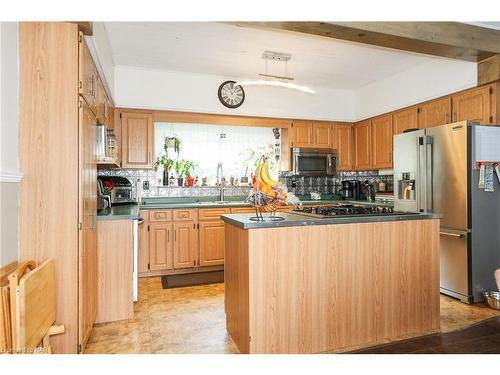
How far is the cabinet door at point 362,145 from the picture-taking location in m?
5.10

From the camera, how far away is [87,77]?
2.29m

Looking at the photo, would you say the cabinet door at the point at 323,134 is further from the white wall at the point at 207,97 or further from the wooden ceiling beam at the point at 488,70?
the wooden ceiling beam at the point at 488,70

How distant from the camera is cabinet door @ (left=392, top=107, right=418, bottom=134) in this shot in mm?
4252

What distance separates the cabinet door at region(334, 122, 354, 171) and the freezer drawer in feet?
7.20

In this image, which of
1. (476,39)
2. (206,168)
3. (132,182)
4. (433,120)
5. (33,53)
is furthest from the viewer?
(206,168)

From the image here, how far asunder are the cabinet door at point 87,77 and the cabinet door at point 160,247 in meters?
1.89

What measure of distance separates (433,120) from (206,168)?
3.08 metres

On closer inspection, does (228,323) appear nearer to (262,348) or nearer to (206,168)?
(262,348)

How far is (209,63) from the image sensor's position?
4141 millimetres

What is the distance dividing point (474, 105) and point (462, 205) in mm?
1094

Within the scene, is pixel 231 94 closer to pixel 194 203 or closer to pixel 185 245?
pixel 194 203

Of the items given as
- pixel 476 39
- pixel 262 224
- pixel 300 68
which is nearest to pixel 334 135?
pixel 300 68

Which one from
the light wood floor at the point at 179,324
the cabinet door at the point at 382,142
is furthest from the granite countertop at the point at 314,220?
the cabinet door at the point at 382,142

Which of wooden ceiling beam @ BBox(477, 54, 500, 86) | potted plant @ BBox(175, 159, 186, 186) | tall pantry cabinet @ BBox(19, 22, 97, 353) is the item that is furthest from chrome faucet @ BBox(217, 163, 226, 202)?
wooden ceiling beam @ BBox(477, 54, 500, 86)
